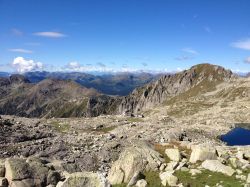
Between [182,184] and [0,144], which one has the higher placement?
[182,184]

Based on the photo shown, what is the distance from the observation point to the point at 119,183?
37625 mm

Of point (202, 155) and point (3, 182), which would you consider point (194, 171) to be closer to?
point (202, 155)

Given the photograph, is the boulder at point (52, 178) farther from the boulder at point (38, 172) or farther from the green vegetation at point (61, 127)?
the green vegetation at point (61, 127)

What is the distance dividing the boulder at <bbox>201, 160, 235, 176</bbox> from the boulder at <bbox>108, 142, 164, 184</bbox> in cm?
500

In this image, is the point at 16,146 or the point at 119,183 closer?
the point at 119,183

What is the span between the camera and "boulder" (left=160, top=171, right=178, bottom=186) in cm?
3400

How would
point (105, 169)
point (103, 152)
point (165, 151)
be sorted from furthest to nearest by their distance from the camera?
point (103, 152) < point (105, 169) < point (165, 151)

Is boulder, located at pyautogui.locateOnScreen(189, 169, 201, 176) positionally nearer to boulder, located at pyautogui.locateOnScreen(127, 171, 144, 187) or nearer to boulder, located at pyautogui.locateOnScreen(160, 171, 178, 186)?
boulder, located at pyautogui.locateOnScreen(160, 171, 178, 186)

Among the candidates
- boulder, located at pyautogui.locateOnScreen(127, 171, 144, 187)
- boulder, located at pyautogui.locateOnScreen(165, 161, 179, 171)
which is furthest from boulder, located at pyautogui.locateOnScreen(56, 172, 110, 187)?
boulder, located at pyautogui.locateOnScreen(165, 161, 179, 171)

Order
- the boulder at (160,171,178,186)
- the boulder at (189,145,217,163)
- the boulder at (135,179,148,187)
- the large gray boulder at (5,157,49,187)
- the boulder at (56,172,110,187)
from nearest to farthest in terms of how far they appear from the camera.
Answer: the boulder at (56,172,110,187) < the boulder at (160,171,178,186) < the boulder at (135,179,148,187) < the large gray boulder at (5,157,49,187) < the boulder at (189,145,217,163)

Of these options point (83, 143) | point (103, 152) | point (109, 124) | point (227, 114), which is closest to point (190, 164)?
point (103, 152)

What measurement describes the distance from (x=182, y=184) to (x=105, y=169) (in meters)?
23.9

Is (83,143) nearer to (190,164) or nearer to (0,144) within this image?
(0,144)

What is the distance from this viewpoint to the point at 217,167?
37062 millimetres
